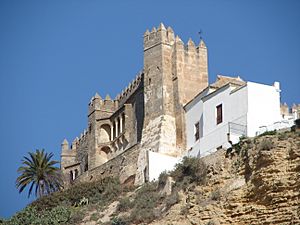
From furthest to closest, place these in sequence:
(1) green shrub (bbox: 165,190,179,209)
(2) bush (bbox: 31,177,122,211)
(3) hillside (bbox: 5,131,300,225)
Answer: (2) bush (bbox: 31,177,122,211) → (1) green shrub (bbox: 165,190,179,209) → (3) hillside (bbox: 5,131,300,225)

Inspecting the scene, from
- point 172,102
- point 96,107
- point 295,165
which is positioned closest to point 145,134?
point 172,102

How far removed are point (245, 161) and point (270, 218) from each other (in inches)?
179

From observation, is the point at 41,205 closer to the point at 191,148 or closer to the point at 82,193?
the point at 82,193

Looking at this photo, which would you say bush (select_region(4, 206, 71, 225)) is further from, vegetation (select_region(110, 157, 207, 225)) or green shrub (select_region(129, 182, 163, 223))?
green shrub (select_region(129, 182, 163, 223))

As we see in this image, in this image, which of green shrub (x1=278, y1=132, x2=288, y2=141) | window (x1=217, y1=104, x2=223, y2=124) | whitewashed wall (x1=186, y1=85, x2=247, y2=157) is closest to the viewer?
green shrub (x1=278, y1=132, x2=288, y2=141)

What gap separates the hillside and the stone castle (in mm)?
3518

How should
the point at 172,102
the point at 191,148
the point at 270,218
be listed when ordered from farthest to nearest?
the point at 172,102 < the point at 191,148 < the point at 270,218

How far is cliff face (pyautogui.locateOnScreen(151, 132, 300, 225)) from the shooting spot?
3522 centimetres

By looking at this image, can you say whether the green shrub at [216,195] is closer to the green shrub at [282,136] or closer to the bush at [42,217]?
the green shrub at [282,136]

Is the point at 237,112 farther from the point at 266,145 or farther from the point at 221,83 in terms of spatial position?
the point at 266,145

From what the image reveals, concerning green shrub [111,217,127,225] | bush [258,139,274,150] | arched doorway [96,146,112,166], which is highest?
arched doorway [96,146,112,166]

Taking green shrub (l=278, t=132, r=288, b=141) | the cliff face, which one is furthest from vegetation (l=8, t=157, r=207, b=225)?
green shrub (l=278, t=132, r=288, b=141)

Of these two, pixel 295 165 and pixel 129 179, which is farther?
pixel 129 179

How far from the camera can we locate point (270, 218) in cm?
3512
